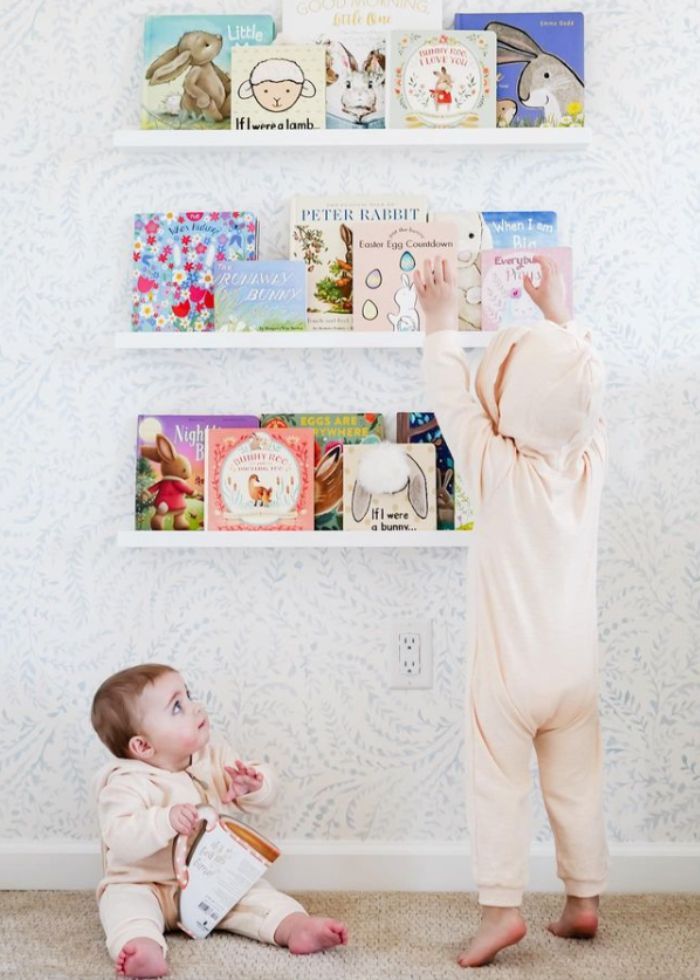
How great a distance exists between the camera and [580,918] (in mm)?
1627

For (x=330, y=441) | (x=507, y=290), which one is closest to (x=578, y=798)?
(x=330, y=441)

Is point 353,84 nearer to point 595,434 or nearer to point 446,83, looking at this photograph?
point 446,83

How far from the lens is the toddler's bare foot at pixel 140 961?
1481 mm

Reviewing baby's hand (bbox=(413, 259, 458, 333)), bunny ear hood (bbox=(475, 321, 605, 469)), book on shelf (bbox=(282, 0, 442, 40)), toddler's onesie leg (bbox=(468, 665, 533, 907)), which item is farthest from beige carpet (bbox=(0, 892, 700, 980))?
book on shelf (bbox=(282, 0, 442, 40))

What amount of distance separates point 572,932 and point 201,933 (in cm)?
54

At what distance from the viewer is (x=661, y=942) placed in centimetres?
165

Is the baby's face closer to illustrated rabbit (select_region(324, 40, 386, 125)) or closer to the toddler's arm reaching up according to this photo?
the toddler's arm reaching up

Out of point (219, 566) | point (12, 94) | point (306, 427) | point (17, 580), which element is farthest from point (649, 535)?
point (12, 94)

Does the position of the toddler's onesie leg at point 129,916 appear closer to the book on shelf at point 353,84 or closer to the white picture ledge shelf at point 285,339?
the white picture ledge shelf at point 285,339

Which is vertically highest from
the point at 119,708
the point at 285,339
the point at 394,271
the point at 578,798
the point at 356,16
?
the point at 356,16

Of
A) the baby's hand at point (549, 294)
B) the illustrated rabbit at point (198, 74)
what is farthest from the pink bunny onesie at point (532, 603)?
the illustrated rabbit at point (198, 74)

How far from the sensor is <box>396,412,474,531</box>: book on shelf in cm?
188

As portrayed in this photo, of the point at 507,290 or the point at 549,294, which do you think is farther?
the point at 507,290

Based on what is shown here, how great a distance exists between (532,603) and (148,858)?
Answer: 2.24 ft
